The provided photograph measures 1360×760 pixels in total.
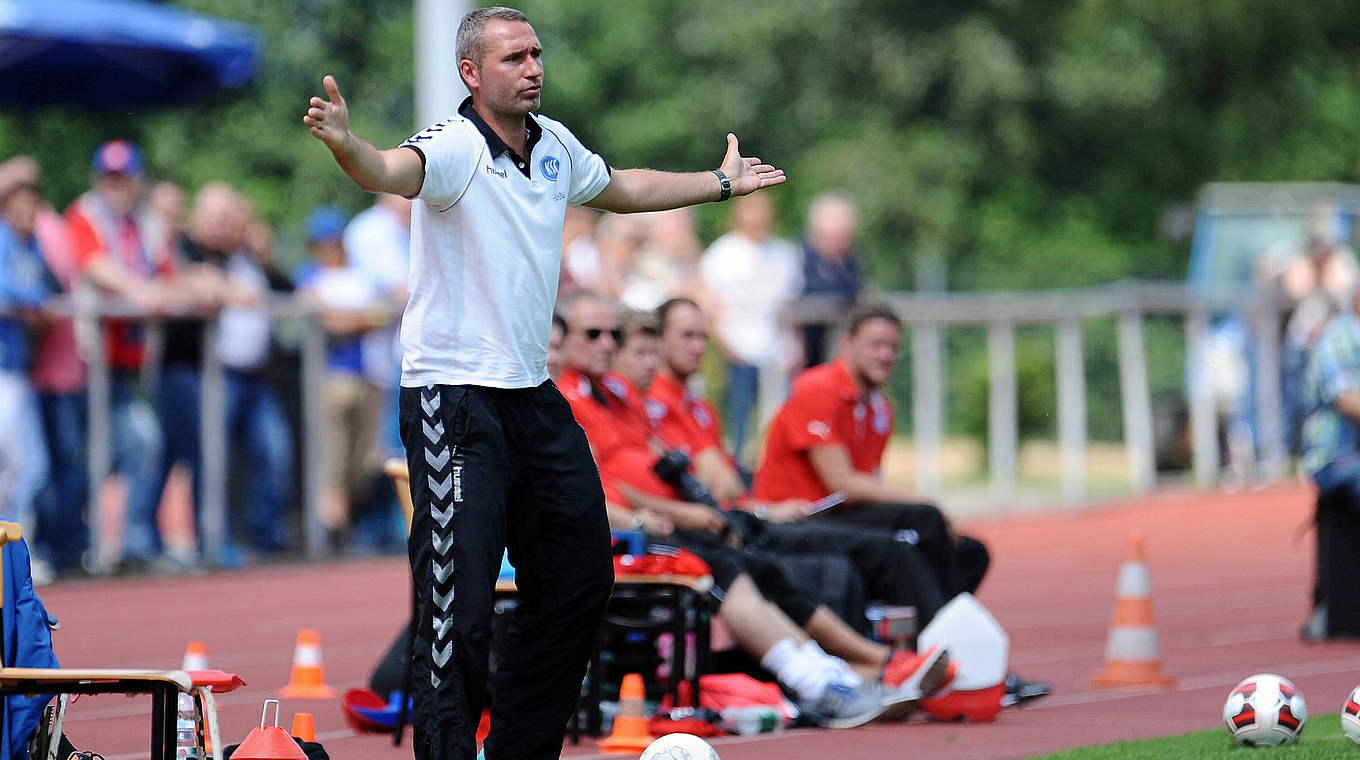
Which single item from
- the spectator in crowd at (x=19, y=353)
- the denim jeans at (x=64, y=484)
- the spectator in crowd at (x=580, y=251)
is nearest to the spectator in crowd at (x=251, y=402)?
the denim jeans at (x=64, y=484)

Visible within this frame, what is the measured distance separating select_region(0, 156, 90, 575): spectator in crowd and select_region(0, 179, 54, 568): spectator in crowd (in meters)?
0.10

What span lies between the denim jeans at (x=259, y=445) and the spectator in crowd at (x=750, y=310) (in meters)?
3.47

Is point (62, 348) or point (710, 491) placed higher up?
point (62, 348)

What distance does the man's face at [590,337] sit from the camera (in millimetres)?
8203

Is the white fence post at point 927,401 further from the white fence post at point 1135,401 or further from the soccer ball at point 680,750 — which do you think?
the soccer ball at point 680,750

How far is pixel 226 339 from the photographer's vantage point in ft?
43.2

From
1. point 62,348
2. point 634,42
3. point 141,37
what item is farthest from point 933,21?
point 62,348

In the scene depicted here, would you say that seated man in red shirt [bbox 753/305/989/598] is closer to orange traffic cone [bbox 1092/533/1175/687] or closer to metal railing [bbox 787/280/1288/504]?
orange traffic cone [bbox 1092/533/1175/687]

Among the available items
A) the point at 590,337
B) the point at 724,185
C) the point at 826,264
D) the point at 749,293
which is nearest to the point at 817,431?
the point at 590,337

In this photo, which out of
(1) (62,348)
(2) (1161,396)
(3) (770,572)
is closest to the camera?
(3) (770,572)

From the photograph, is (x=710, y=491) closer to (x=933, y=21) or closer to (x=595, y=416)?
(x=595, y=416)

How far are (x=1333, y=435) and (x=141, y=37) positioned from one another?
908 centimetres

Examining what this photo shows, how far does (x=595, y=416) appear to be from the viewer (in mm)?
8328

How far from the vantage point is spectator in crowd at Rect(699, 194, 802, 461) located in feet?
50.3
